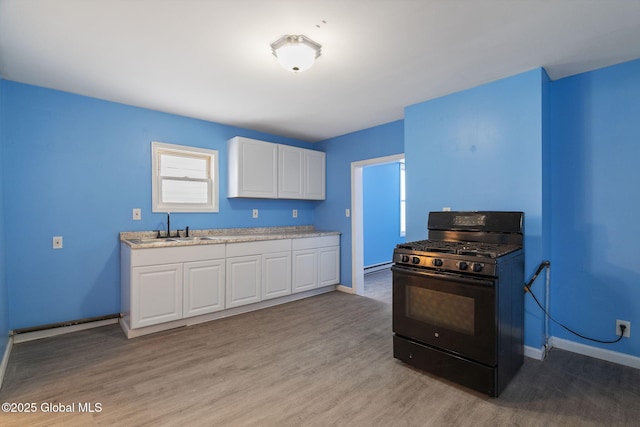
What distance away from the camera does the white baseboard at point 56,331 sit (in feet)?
9.07

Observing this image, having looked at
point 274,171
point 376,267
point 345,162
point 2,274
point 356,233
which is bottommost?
point 376,267

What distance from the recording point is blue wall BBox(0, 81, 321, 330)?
109 inches

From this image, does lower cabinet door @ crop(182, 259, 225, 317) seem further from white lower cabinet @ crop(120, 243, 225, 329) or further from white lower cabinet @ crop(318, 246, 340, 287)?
white lower cabinet @ crop(318, 246, 340, 287)

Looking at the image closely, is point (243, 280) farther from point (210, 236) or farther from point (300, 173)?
point (300, 173)

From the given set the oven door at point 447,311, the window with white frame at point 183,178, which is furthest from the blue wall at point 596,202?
the window with white frame at point 183,178

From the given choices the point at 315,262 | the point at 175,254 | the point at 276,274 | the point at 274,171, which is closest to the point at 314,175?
the point at 274,171

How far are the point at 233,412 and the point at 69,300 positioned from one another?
2360 millimetres

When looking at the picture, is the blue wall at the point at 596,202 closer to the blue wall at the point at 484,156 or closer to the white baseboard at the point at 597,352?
the white baseboard at the point at 597,352

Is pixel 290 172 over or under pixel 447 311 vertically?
over

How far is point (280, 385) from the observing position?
2102 mm

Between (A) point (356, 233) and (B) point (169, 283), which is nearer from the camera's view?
(B) point (169, 283)

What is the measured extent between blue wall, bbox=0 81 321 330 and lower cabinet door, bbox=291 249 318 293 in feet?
5.35

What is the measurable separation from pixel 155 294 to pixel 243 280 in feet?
3.13

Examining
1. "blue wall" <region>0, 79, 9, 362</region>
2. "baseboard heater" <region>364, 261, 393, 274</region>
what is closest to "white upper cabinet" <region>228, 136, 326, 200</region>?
"baseboard heater" <region>364, 261, 393, 274</region>
